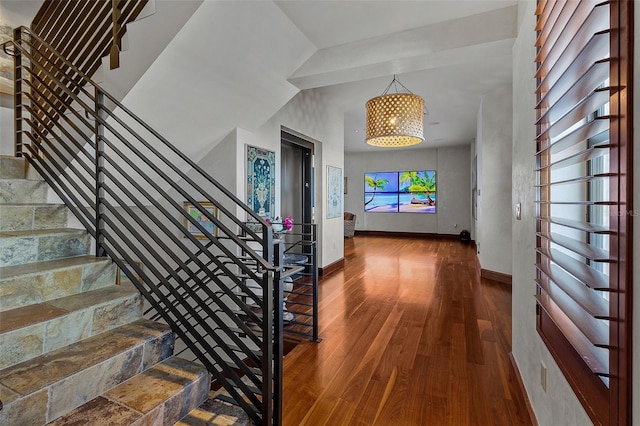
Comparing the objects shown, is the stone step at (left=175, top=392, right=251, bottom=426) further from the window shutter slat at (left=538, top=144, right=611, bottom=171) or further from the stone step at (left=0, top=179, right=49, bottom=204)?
the stone step at (left=0, top=179, right=49, bottom=204)

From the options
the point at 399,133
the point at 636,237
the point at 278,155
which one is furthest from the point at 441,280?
the point at 636,237

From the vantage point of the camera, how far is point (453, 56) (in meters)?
2.71

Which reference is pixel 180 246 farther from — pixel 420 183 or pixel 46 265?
pixel 420 183

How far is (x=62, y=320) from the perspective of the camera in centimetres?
141

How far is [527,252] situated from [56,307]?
2553mm

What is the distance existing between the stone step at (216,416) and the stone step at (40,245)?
1.26m

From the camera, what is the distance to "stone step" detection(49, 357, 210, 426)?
118cm

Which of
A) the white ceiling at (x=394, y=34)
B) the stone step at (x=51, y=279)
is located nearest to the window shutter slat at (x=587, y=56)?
the white ceiling at (x=394, y=34)

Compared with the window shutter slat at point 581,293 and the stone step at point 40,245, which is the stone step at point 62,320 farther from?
the window shutter slat at point 581,293

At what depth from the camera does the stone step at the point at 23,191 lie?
2.04 metres

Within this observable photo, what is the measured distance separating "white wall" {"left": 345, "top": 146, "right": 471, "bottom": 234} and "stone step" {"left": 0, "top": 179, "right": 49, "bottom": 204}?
9.61 meters

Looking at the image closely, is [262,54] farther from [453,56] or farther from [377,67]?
[453,56]

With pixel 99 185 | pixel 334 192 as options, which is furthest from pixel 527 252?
pixel 334 192

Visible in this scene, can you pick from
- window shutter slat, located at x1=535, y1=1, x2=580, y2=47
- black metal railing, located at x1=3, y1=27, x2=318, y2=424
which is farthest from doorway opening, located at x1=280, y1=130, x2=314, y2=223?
window shutter slat, located at x1=535, y1=1, x2=580, y2=47
